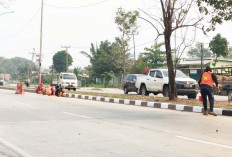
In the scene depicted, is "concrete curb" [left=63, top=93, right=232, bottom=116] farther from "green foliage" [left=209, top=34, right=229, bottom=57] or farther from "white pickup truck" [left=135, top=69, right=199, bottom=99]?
"green foliage" [left=209, top=34, right=229, bottom=57]

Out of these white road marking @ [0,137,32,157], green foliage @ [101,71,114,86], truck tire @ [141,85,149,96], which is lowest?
white road marking @ [0,137,32,157]

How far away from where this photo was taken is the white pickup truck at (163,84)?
18.3 meters

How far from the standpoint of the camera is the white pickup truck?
18344 mm

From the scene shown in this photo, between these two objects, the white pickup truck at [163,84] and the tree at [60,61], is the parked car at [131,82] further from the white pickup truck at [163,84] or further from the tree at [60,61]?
the tree at [60,61]

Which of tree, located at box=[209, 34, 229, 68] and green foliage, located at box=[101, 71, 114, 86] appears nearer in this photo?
tree, located at box=[209, 34, 229, 68]

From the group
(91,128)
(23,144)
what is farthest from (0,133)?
(91,128)

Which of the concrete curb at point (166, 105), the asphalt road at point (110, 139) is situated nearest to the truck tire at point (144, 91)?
the concrete curb at point (166, 105)

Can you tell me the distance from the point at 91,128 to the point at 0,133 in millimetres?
2008

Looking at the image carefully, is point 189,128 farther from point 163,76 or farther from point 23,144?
point 163,76

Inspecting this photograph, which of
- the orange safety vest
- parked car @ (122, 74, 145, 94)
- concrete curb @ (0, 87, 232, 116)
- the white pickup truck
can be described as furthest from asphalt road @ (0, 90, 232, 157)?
parked car @ (122, 74, 145, 94)

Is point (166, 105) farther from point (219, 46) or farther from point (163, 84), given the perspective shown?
point (219, 46)

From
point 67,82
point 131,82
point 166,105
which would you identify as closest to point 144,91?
point 131,82

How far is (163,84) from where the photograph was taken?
768 inches

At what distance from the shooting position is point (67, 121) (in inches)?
356
